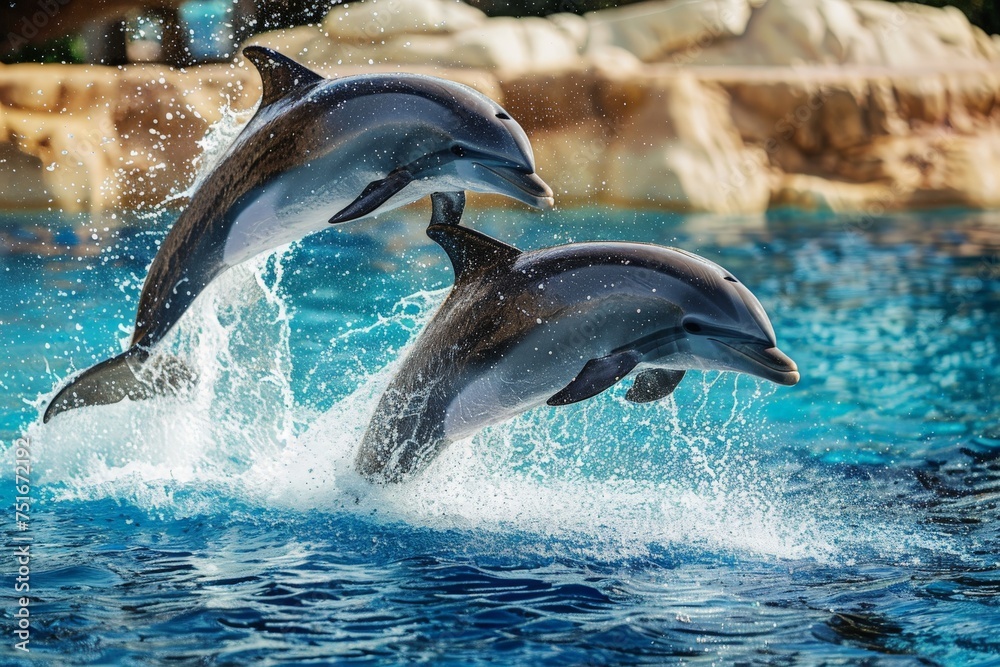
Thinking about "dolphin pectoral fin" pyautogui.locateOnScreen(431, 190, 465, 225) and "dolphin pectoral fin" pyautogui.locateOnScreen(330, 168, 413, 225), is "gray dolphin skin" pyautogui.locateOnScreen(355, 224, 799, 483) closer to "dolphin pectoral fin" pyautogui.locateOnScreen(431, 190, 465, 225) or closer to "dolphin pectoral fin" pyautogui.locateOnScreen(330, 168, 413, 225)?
"dolphin pectoral fin" pyautogui.locateOnScreen(431, 190, 465, 225)

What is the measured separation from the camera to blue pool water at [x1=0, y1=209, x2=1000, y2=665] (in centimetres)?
459

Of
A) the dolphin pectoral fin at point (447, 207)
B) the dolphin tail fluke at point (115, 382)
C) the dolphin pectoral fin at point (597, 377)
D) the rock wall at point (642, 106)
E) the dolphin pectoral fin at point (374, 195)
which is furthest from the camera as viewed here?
the rock wall at point (642, 106)

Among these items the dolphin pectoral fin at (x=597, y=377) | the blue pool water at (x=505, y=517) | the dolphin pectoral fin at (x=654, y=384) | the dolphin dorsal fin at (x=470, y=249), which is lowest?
the blue pool water at (x=505, y=517)

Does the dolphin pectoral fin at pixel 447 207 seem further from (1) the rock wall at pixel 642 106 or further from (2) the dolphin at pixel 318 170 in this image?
(1) the rock wall at pixel 642 106

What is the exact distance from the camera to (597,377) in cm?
492

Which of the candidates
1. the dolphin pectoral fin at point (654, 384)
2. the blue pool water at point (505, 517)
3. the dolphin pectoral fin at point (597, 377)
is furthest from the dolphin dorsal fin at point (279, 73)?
the dolphin pectoral fin at point (654, 384)

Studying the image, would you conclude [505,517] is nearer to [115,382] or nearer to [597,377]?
→ [597,377]

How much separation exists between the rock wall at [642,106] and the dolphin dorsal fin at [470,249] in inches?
526

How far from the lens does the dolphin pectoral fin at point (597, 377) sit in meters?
4.89

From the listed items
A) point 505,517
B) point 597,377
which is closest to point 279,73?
point 597,377

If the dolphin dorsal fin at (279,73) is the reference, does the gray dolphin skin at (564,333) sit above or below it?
below

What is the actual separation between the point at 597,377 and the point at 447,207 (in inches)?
48.1

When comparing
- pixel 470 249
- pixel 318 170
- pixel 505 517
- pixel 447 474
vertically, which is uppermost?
pixel 318 170

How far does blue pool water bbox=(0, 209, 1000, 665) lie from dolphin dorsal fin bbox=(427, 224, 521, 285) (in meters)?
0.93
